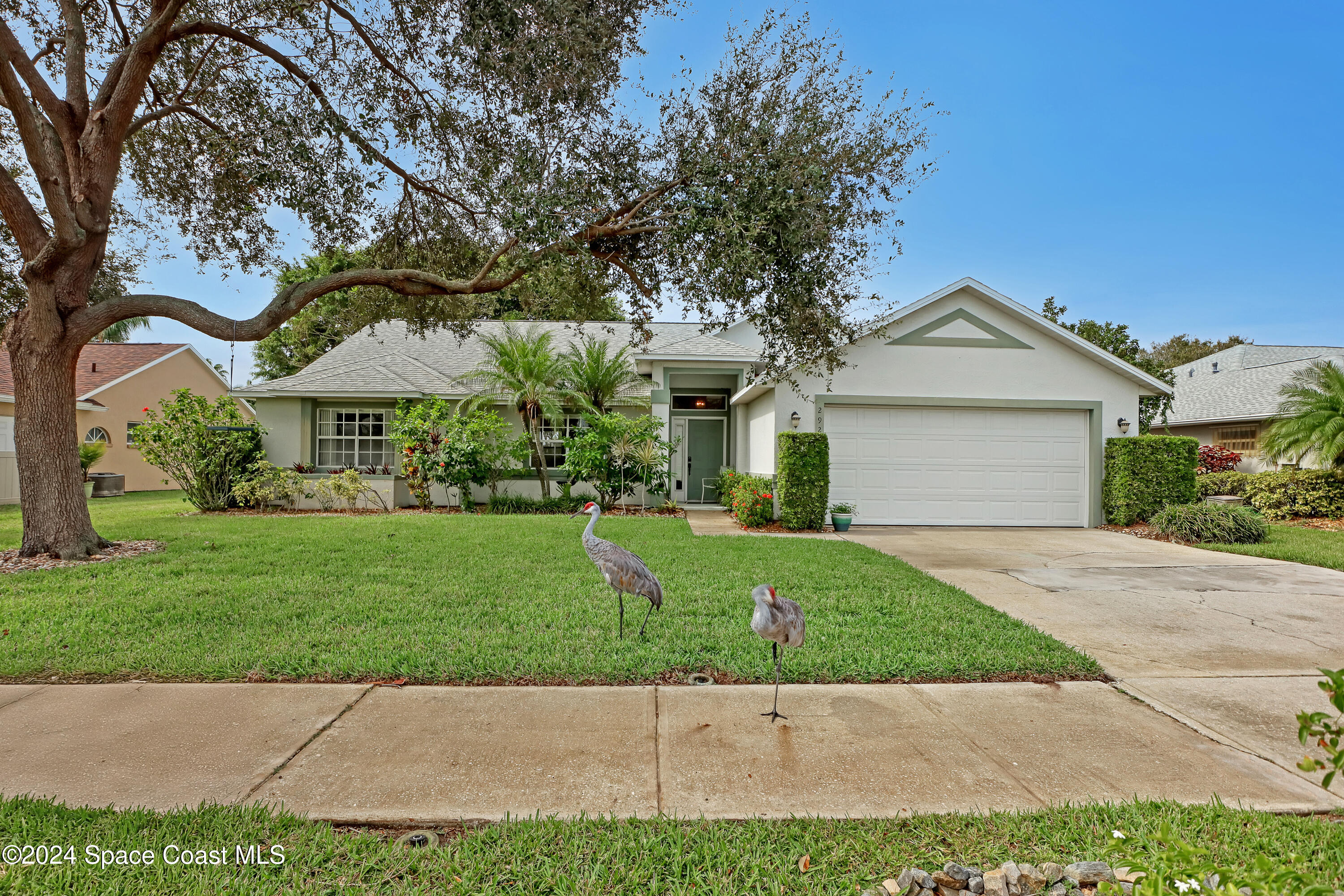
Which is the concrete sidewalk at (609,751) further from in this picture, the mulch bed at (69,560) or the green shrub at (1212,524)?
the green shrub at (1212,524)

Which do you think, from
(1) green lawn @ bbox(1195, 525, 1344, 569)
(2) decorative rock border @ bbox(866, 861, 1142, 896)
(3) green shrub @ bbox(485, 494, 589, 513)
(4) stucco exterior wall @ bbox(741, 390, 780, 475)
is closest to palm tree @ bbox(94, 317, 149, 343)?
(3) green shrub @ bbox(485, 494, 589, 513)

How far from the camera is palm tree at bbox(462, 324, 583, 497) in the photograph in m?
14.1

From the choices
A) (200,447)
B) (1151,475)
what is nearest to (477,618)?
(200,447)

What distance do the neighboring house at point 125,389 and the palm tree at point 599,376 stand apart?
12599 mm

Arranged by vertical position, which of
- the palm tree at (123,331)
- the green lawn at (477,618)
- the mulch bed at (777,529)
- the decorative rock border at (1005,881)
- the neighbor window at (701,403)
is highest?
the palm tree at (123,331)

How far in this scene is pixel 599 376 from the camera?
1505 cm

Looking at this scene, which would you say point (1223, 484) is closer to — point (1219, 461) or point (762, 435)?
point (1219, 461)

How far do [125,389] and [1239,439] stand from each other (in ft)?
118

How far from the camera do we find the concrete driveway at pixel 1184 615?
4145mm

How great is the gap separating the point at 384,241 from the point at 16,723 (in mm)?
8171

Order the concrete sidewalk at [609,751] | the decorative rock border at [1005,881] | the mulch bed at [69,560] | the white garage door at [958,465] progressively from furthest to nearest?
the white garage door at [958,465] → the mulch bed at [69,560] → the concrete sidewalk at [609,751] → the decorative rock border at [1005,881]

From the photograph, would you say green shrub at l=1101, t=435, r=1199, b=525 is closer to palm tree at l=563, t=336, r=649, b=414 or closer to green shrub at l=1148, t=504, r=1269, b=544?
green shrub at l=1148, t=504, r=1269, b=544

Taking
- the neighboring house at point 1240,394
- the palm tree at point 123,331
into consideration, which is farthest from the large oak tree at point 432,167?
the palm tree at point 123,331

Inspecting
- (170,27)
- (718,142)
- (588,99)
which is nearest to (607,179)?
(588,99)
